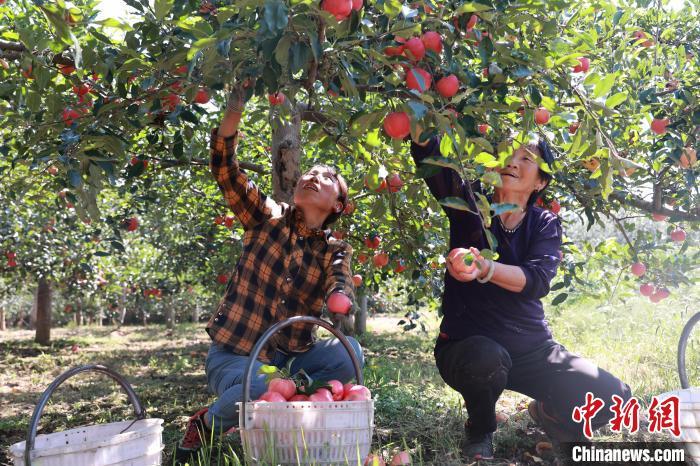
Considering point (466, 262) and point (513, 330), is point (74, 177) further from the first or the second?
point (513, 330)

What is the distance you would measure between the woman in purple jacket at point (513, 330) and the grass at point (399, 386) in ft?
0.74

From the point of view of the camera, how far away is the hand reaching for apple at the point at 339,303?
7.46 feet

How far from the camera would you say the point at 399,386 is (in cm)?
445

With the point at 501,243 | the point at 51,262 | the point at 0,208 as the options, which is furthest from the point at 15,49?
the point at 51,262

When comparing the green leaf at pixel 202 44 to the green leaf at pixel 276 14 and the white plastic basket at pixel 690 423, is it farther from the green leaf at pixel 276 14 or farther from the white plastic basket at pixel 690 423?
the white plastic basket at pixel 690 423

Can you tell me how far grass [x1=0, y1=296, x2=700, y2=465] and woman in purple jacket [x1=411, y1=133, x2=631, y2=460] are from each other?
0.74 ft

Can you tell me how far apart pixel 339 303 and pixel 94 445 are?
96cm

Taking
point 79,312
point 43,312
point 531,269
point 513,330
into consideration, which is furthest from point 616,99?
point 79,312

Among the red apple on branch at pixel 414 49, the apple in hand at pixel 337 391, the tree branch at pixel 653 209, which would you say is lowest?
the apple in hand at pixel 337 391

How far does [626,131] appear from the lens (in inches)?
120

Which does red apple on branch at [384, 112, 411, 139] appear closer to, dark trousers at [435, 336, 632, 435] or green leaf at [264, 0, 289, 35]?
green leaf at [264, 0, 289, 35]

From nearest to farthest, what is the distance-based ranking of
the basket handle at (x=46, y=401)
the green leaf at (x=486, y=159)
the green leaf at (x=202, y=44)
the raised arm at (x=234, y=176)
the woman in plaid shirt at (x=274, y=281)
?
the green leaf at (x=202, y=44)
the basket handle at (x=46, y=401)
the green leaf at (x=486, y=159)
the raised arm at (x=234, y=176)
the woman in plaid shirt at (x=274, y=281)

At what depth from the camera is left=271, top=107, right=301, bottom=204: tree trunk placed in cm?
342

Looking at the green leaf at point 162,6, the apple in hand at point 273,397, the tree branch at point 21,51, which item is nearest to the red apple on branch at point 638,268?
the apple in hand at point 273,397
